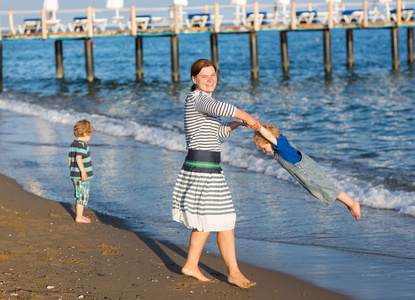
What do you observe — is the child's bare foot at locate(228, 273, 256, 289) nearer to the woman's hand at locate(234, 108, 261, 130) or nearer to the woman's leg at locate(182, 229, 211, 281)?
the woman's leg at locate(182, 229, 211, 281)

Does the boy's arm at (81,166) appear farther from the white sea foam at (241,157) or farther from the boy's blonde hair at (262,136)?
the white sea foam at (241,157)

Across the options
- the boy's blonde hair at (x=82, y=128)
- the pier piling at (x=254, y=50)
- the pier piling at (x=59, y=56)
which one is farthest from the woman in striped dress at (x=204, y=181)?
the pier piling at (x=59, y=56)

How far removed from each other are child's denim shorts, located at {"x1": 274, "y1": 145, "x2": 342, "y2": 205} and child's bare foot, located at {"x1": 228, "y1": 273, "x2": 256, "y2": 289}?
765 mm

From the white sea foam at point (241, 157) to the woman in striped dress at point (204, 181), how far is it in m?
3.20

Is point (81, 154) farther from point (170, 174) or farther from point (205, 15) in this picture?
point (205, 15)

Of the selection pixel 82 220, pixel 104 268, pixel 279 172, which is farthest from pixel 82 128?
pixel 279 172

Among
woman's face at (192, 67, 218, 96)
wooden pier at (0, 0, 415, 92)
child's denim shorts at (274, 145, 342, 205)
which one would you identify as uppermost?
wooden pier at (0, 0, 415, 92)

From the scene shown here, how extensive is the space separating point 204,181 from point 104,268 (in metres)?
1.07

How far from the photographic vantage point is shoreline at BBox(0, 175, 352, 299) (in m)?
4.02

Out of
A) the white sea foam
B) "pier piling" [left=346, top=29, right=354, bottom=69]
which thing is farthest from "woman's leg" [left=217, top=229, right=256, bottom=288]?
"pier piling" [left=346, top=29, right=354, bottom=69]

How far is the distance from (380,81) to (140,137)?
54.5ft

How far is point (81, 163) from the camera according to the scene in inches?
237

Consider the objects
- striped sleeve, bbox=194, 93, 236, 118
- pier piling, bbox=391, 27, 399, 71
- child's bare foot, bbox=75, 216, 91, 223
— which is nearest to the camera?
striped sleeve, bbox=194, 93, 236, 118

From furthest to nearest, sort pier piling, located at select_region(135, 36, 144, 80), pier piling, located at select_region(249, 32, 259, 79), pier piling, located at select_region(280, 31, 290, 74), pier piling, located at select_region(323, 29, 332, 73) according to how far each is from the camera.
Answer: pier piling, located at select_region(280, 31, 290, 74) → pier piling, located at select_region(323, 29, 332, 73) → pier piling, located at select_region(135, 36, 144, 80) → pier piling, located at select_region(249, 32, 259, 79)
